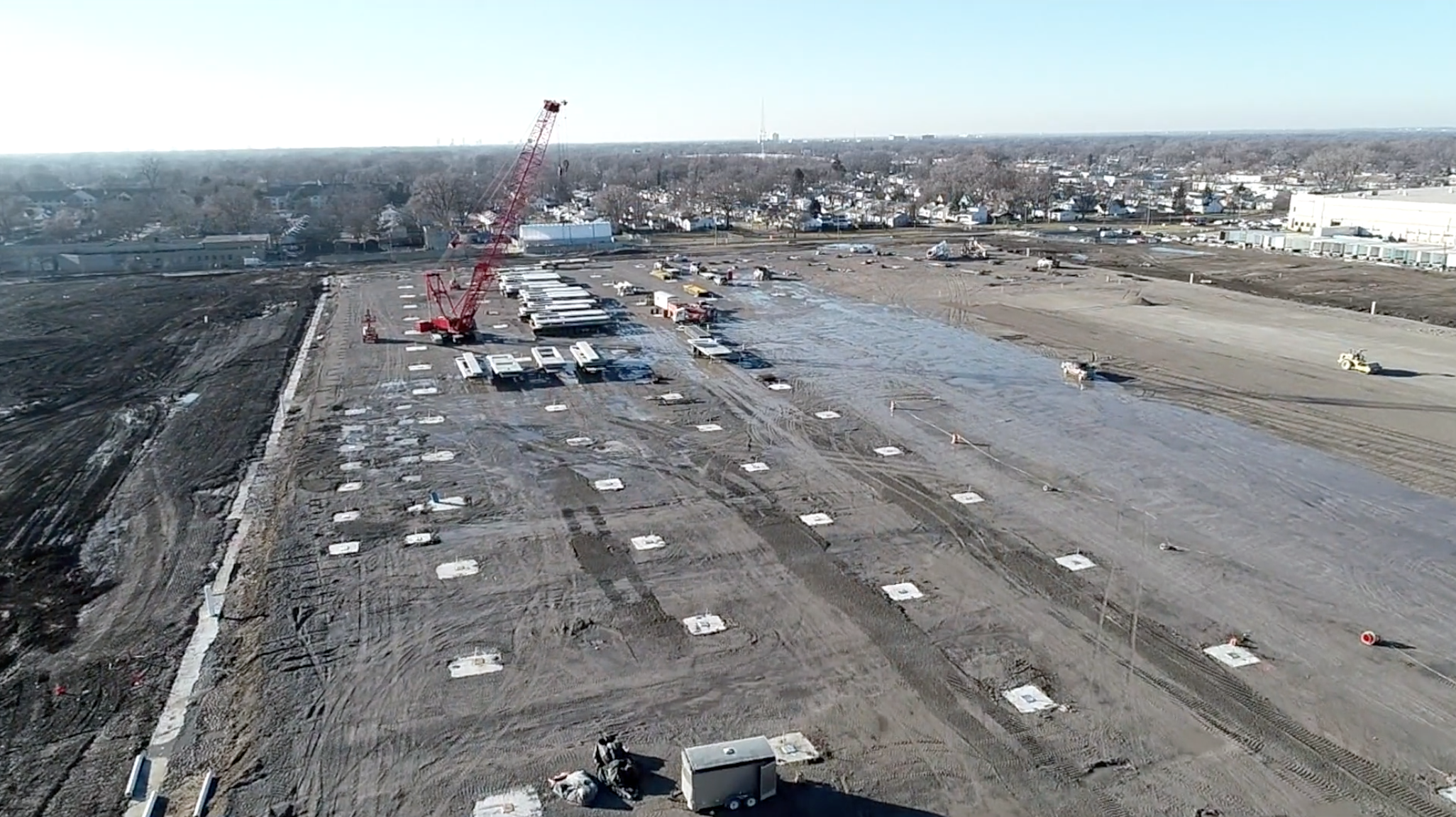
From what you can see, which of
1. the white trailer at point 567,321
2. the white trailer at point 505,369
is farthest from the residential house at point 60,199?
the white trailer at point 505,369

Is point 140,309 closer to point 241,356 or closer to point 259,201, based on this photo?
point 241,356

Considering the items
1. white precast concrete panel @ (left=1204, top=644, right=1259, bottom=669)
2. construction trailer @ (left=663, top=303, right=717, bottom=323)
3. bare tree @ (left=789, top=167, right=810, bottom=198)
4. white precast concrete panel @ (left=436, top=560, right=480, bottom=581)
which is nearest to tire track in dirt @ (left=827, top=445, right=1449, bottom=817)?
white precast concrete panel @ (left=1204, top=644, right=1259, bottom=669)

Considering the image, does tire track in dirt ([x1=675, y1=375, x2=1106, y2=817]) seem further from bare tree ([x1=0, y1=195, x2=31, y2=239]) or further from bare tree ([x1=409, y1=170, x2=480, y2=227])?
bare tree ([x1=0, y1=195, x2=31, y2=239])

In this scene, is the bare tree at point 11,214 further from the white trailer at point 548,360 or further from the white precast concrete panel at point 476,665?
the white precast concrete panel at point 476,665

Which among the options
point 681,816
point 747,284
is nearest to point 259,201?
point 747,284

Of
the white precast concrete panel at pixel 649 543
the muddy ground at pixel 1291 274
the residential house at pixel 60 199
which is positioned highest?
the residential house at pixel 60 199

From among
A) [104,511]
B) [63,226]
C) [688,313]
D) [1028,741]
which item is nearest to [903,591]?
[1028,741]

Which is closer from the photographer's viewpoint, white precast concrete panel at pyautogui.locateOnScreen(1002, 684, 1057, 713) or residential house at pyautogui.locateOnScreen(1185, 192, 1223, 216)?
white precast concrete panel at pyautogui.locateOnScreen(1002, 684, 1057, 713)
